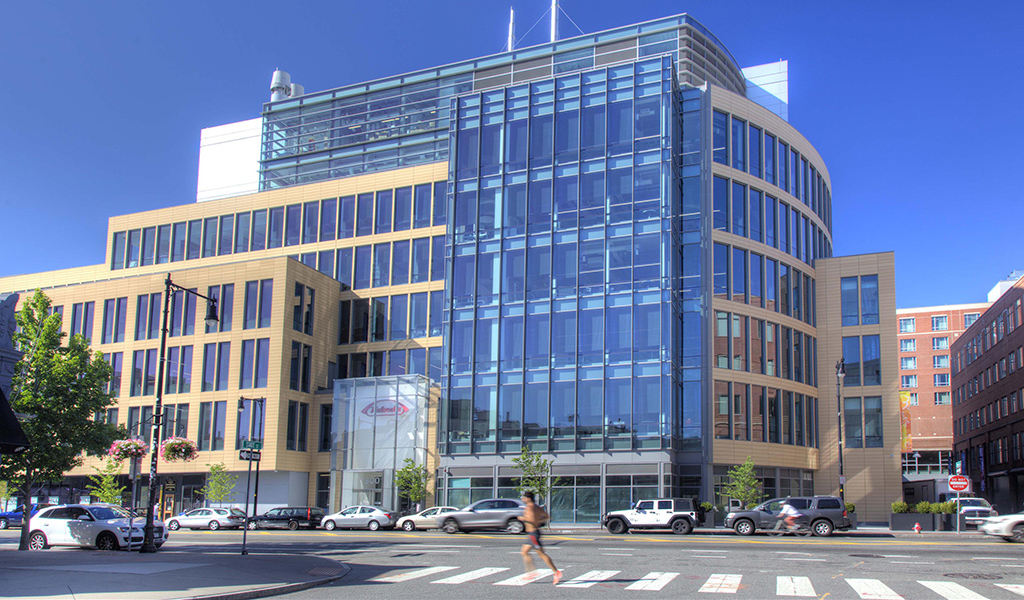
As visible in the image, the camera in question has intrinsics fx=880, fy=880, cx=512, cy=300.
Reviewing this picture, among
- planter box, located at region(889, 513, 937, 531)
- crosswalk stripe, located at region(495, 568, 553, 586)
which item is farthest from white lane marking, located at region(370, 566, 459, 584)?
planter box, located at region(889, 513, 937, 531)

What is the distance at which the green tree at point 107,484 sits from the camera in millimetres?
50750

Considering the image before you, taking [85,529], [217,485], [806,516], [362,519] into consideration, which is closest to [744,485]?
[806,516]

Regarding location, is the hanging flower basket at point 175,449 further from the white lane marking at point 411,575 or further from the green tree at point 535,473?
the white lane marking at point 411,575

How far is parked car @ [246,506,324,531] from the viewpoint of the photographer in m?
46.1

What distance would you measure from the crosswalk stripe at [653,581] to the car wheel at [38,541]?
20131 mm

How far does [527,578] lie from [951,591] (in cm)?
774

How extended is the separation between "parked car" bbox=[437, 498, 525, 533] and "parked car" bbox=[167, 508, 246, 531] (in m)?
13.1

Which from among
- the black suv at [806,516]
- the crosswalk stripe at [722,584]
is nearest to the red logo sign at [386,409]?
the black suv at [806,516]

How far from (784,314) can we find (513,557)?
34213 mm

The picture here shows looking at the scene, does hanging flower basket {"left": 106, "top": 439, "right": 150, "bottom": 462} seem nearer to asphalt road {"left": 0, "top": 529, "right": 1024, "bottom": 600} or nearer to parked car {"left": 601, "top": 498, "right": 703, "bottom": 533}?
asphalt road {"left": 0, "top": 529, "right": 1024, "bottom": 600}

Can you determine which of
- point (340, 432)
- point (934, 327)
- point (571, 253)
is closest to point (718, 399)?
point (571, 253)

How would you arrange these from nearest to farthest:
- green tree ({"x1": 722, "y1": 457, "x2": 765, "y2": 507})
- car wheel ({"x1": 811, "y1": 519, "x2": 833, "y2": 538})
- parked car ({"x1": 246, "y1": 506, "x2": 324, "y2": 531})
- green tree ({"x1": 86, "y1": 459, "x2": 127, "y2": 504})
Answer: car wheel ({"x1": 811, "y1": 519, "x2": 833, "y2": 538})
green tree ({"x1": 722, "y1": 457, "x2": 765, "y2": 507})
parked car ({"x1": 246, "y1": 506, "x2": 324, "y2": 531})
green tree ({"x1": 86, "y1": 459, "x2": 127, "y2": 504})

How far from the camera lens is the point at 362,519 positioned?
143 ft

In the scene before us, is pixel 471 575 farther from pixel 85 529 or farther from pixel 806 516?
pixel 806 516
